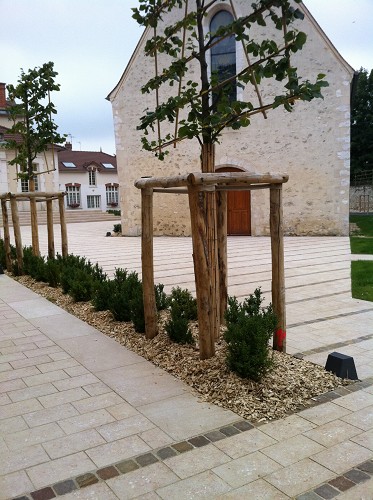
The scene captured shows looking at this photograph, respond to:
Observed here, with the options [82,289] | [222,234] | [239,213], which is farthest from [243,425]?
[239,213]

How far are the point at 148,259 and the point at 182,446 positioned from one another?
2.21m

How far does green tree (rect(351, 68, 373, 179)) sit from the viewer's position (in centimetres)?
3522

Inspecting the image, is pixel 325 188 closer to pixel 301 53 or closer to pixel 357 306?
pixel 301 53

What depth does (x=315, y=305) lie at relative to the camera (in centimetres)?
686

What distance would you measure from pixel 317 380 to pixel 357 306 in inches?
122

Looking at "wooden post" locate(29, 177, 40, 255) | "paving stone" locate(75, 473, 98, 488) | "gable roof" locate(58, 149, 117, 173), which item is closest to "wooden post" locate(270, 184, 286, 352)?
"paving stone" locate(75, 473, 98, 488)

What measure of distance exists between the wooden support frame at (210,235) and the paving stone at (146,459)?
4.62 feet

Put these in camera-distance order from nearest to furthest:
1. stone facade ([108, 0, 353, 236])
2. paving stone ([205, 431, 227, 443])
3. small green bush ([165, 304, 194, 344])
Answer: paving stone ([205, 431, 227, 443]) → small green bush ([165, 304, 194, 344]) → stone facade ([108, 0, 353, 236])

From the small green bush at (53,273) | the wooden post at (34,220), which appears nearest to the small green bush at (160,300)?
the small green bush at (53,273)

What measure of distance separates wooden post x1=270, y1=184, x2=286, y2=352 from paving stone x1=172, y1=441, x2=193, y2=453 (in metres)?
1.76

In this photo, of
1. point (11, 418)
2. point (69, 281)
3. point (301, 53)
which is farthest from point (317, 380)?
point (301, 53)

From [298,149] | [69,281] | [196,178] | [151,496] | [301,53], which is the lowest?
[151,496]

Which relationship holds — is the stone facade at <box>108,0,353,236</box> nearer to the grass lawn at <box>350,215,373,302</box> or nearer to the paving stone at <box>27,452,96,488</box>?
the grass lawn at <box>350,215,373,302</box>

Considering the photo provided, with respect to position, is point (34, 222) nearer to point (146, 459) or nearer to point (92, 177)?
point (146, 459)
